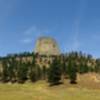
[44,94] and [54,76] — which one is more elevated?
[54,76]

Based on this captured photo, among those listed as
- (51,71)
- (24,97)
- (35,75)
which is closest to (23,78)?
(35,75)

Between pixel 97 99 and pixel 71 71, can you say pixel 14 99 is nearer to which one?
pixel 97 99

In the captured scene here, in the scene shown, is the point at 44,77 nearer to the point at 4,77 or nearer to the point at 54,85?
the point at 4,77

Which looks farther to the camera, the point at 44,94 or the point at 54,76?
the point at 54,76

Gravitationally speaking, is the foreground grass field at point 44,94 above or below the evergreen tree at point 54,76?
below

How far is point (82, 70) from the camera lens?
179500mm

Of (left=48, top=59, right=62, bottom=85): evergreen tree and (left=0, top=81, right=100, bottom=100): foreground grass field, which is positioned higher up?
(left=48, top=59, right=62, bottom=85): evergreen tree

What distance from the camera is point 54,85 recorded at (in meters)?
136

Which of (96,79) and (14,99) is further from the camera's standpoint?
(96,79)

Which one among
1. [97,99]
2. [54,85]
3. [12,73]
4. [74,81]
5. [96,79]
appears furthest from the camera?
Result: [12,73]

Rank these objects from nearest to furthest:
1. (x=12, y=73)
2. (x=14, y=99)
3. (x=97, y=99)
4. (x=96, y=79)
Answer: (x=14, y=99) → (x=97, y=99) → (x=96, y=79) → (x=12, y=73)

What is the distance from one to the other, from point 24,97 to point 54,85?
198 ft

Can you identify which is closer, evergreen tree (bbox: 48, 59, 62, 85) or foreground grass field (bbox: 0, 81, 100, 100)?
foreground grass field (bbox: 0, 81, 100, 100)

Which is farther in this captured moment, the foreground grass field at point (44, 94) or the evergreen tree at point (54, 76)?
the evergreen tree at point (54, 76)
